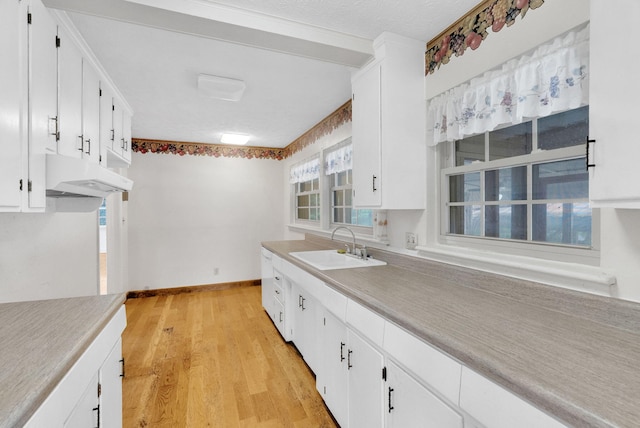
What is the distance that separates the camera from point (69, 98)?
63.1 inches

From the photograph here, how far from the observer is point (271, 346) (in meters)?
2.88

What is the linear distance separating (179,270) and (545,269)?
4.64 m

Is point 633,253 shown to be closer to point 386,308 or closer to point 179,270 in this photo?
point 386,308

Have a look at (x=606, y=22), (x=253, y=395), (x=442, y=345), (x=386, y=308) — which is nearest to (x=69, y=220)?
(x=253, y=395)

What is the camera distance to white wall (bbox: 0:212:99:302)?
1557 mm

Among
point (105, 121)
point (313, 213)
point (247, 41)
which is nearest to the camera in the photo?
point (247, 41)

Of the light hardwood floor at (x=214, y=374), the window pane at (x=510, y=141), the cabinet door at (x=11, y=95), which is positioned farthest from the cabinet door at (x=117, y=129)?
the window pane at (x=510, y=141)

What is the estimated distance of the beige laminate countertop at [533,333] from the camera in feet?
2.25

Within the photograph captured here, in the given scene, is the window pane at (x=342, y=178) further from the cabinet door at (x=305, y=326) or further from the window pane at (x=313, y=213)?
the cabinet door at (x=305, y=326)

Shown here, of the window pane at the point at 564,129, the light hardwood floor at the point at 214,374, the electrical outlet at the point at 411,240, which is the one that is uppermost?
the window pane at the point at 564,129

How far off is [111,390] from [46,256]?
1.04 meters

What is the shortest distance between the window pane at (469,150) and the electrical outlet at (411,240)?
21.7 inches

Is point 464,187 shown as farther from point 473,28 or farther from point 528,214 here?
point 473,28

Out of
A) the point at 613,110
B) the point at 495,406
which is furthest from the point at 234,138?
the point at 495,406
